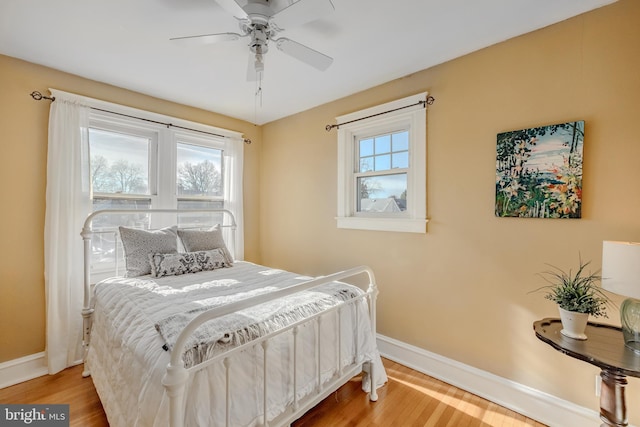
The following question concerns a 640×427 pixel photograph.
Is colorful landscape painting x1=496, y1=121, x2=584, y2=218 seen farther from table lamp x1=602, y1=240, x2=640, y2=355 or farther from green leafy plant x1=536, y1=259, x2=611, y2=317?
A: table lamp x1=602, y1=240, x2=640, y2=355

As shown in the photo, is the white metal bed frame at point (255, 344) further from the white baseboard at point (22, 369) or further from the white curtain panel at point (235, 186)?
the white curtain panel at point (235, 186)

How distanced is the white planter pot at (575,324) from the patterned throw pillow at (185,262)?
97.4 inches

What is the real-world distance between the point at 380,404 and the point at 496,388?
82 centimetres

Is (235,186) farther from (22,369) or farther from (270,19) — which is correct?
(22,369)

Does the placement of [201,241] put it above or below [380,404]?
above

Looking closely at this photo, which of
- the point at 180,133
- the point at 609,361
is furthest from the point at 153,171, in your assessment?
the point at 609,361

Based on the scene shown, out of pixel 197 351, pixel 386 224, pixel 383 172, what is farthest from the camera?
pixel 383 172

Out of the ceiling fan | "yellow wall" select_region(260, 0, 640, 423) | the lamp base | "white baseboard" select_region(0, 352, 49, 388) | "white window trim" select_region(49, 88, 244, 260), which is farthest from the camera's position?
"white window trim" select_region(49, 88, 244, 260)

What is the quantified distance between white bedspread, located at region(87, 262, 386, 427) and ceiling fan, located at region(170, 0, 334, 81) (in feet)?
4.92

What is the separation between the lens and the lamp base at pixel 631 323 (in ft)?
4.10

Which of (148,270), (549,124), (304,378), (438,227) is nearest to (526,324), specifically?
(438,227)

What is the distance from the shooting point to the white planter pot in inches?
53.0

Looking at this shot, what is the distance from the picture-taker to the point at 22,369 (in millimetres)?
2174

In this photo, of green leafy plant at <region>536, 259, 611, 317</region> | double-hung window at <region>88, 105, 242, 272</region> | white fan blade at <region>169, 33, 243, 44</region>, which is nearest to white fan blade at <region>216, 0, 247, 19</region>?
white fan blade at <region>169, 33, 243, 44</region>
